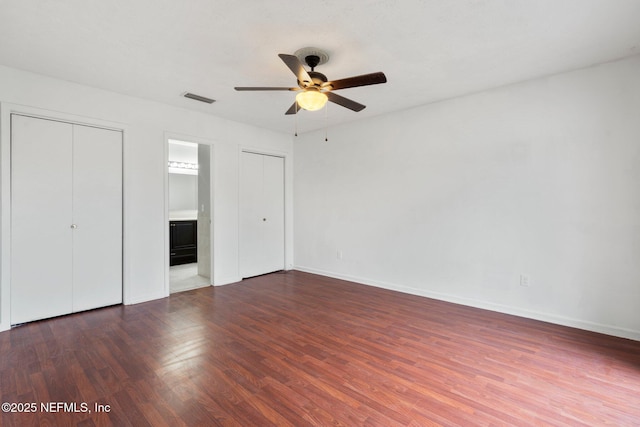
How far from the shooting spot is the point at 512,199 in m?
3.45

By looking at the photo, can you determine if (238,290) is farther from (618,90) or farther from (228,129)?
(618,90)

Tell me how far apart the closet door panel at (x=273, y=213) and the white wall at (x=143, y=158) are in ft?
1.99

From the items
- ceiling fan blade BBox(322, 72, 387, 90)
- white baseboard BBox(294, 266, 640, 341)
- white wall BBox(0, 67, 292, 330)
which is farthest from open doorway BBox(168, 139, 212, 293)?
ceiling fan blade BBox(322, 72, 387, 90)

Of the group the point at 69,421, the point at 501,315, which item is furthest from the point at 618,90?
the point at 69,421

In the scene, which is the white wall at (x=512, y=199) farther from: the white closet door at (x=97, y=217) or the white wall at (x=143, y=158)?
the white closet door at (x=97, y=217)

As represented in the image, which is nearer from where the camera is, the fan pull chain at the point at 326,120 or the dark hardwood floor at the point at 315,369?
the dark hardwood floor at the point at 315,369

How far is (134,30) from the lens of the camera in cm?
239

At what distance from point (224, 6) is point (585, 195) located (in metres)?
3.75

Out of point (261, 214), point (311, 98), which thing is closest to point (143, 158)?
point (261, 214)

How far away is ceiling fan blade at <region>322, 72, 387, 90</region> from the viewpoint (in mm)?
2334

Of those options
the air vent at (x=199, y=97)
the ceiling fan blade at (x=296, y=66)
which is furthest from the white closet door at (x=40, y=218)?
the ceiling fan blade at (x=296, y=66)

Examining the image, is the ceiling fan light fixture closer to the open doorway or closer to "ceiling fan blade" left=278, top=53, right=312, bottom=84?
"ceiling fan blade" left=278, top=53, right=312, bottom=84

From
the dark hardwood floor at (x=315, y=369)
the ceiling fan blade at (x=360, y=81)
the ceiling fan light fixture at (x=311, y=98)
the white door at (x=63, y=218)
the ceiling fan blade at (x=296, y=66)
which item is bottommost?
the dark hardwood floor at (x=315, y=369)

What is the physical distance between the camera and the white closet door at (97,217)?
11.4 ft
